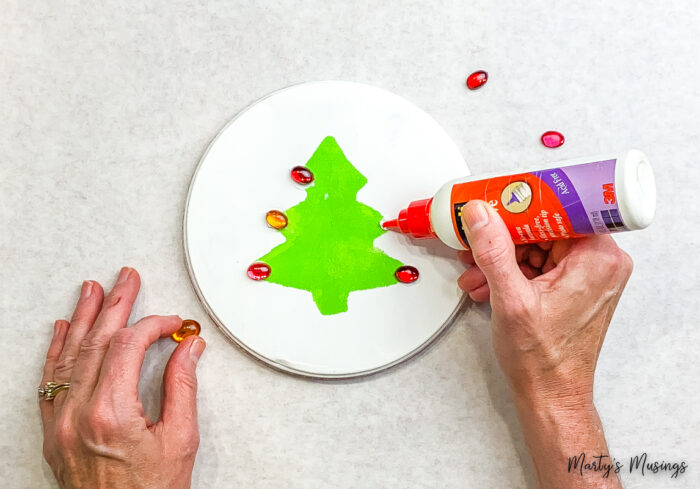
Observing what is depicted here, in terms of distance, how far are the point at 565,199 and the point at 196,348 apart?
462 millimetres

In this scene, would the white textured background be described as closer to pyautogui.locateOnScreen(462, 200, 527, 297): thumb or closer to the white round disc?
the white round disc

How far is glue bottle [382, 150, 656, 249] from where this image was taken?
1.65 ft

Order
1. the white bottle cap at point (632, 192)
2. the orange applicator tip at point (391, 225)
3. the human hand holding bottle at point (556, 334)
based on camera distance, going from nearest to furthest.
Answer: the white bottle cap at point (632, 192)
the human hand holding bottle at point (556, 334)
the orange applicator tip at point (391, 225)

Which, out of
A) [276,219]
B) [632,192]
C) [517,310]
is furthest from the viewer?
[276,219]

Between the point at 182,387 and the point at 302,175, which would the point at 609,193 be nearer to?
the point at 302,175

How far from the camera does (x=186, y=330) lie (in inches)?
28.0

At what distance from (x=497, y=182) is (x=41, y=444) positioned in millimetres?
632

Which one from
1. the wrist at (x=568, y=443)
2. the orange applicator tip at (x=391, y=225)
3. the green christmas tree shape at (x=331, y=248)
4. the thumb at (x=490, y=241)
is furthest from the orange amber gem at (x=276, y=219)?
the wrist at (x=568, y=443)

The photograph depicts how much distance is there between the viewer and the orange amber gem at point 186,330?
71cm

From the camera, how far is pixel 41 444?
696mm

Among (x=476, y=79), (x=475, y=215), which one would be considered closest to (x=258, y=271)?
(x=475, y=215)

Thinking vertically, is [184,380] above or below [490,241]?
below

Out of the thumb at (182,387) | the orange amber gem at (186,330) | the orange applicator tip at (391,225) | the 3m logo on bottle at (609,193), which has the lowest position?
the thumb at (182,387)

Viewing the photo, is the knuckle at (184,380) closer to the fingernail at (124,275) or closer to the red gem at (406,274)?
the fingernail at (124,275)
